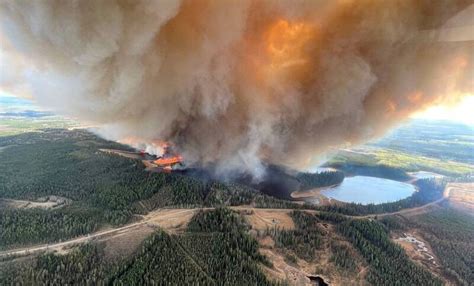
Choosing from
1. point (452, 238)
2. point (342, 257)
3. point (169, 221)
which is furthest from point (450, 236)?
point (169, 221)

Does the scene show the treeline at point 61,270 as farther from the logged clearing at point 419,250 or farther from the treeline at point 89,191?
the logged clearing at point 419,250

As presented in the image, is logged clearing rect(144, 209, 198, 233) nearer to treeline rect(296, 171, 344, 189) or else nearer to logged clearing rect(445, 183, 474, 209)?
treeline rect(296, 171, 344, 189)

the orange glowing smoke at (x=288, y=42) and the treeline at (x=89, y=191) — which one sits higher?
the orange glowing smoke at (x=288, y=42)

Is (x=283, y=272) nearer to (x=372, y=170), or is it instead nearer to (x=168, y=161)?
(x=168, y=161)

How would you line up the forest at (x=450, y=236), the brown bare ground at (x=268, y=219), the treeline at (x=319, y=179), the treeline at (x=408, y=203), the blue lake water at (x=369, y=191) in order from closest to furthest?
the forest at (x=450, y=236), the brown bare ground at (x=268, y=219), the treeline at (x=408, y=203), the blue lake water at (x=369, y=191), the treeline at (x=319, y=179)

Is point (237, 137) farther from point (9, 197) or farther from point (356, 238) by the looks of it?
point (9, 197)

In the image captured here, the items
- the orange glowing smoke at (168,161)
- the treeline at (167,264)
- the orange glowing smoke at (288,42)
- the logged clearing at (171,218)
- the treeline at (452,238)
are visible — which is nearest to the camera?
the treeline at (167,264)

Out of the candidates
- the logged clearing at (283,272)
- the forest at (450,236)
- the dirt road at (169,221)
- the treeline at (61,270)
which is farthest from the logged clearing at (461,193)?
the treeline at (61,270)
